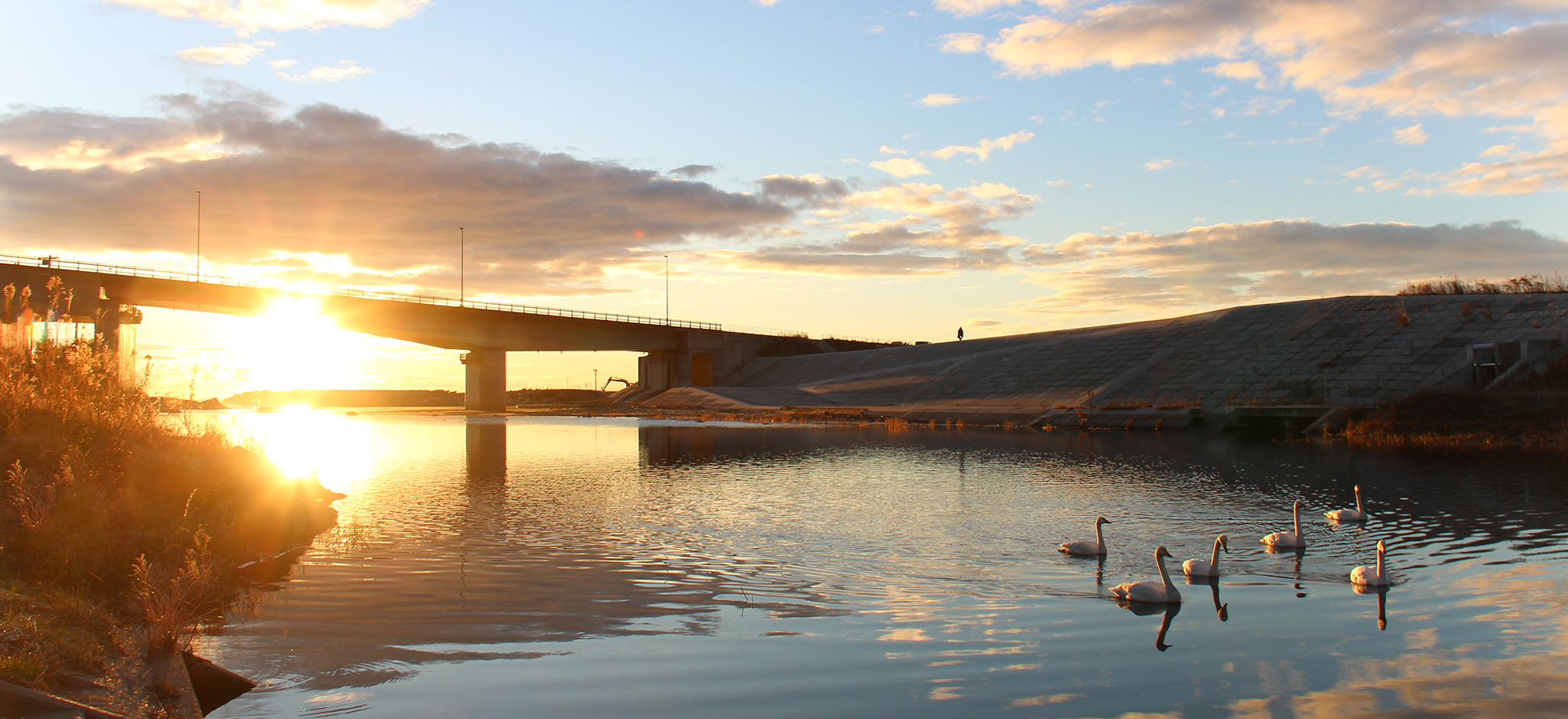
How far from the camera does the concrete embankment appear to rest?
177 feet

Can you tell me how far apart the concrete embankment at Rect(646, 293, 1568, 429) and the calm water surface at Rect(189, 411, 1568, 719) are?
89.9ft

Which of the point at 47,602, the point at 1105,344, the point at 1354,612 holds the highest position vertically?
the point at 1105,344

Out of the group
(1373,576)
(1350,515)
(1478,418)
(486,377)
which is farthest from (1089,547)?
(486,377)

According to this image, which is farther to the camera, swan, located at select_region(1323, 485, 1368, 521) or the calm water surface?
swan, located at select_region(1323, 485, 1368, 521)

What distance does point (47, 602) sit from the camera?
10.1 meters

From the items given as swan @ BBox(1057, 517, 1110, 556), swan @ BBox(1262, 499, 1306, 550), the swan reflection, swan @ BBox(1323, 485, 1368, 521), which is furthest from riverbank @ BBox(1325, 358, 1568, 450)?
swan @ BBox(1057, 517, 1110, 556)

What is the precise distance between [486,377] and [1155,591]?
94813mm

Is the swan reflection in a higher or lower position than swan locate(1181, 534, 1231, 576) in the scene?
lower

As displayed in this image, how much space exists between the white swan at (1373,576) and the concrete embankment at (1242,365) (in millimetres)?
42207

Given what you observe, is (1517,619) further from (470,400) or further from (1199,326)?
(470,400)

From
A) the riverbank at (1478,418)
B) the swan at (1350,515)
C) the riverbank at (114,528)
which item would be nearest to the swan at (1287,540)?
the swan at (1350,515)

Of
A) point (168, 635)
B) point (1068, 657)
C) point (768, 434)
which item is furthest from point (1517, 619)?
point (768, 434)

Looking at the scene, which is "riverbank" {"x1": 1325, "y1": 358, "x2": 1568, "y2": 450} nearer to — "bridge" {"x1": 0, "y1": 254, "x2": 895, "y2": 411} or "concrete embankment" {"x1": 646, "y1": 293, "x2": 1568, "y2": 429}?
"concrete embankment" {"x1": 646, "y1": 293, "x2": 1568, "y2": 429}

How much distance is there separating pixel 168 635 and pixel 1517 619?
16.0 metres
